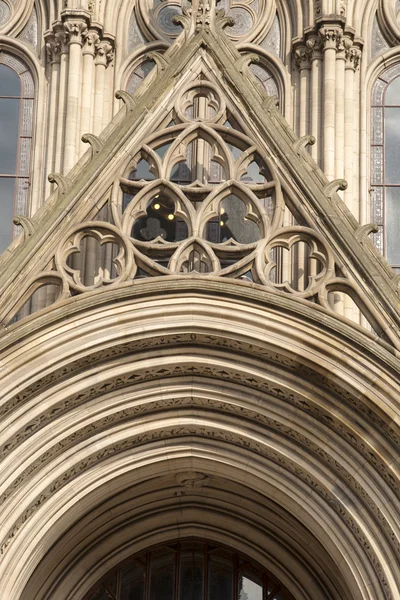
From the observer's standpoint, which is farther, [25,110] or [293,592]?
[25,110]

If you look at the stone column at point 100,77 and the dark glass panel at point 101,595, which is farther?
the stone column at point 100,77

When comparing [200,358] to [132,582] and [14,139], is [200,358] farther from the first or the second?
[14,139]

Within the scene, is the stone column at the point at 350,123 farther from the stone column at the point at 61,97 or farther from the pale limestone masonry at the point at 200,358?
the stone column at the point at 61,97

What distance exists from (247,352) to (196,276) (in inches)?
37.6

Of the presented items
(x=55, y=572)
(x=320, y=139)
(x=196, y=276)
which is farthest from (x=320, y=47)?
(x=55, y=572)

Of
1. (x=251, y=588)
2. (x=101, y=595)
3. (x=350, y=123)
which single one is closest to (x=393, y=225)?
(x=350, y=123)

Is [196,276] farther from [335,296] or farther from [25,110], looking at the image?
[25,110]

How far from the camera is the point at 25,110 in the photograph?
18.6 m

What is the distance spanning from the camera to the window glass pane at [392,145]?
1830cm

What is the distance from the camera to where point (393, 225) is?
59.3 ft

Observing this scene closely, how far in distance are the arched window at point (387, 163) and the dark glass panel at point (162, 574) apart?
14.1ft

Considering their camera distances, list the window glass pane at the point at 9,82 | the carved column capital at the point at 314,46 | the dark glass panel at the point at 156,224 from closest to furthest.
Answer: the dark glass panel at the point at 156,224 → the carved column capital at the point at 314,46 → the window glass pane at the point at 9,82

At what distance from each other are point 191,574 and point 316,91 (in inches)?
229

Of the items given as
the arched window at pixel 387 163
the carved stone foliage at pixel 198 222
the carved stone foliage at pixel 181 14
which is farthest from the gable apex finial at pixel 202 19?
the arched window at pixel 387 163
